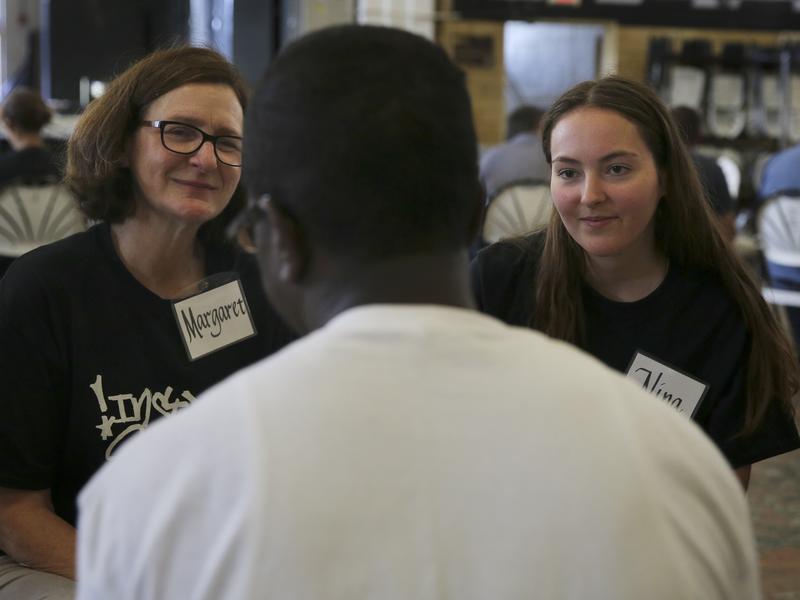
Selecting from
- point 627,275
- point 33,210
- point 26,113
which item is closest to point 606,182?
point 627,275

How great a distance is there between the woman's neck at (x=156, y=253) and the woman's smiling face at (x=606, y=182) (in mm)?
642

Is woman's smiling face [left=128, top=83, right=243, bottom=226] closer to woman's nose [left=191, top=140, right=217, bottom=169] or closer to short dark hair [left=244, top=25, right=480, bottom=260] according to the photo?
woman's nose [left=191, top=140, right=217, bottom=169]

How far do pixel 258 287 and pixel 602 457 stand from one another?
1.12 m

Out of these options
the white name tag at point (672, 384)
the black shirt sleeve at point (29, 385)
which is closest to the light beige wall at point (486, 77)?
the white name tag at point (672, 384)

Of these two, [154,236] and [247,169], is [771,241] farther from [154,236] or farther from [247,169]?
[247,169]

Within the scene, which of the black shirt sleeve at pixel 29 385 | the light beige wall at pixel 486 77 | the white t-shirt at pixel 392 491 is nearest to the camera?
the white t-shirt at pixel 392 491

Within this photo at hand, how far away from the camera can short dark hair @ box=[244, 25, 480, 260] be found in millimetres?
750

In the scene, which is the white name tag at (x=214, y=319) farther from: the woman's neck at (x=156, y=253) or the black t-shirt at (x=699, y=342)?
the black t-shirt at (x=699, y=342)

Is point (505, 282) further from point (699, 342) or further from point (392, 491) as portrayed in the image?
point (392, 491)

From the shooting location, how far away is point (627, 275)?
1.81 meters

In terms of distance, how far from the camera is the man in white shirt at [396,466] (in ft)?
2.26

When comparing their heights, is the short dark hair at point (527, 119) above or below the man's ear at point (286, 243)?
below

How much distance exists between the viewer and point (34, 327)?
5.04 feet

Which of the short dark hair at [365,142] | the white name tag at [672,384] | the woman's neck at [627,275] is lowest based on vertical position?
the white name tag at [672,384]
